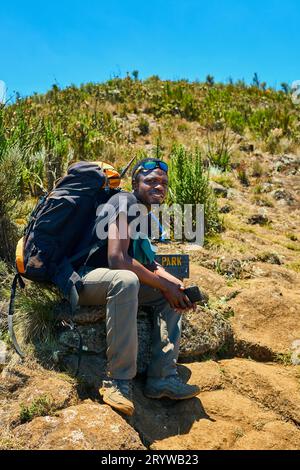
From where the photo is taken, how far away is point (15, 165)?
4773 millimetres

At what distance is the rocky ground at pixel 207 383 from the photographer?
3012 millimetres

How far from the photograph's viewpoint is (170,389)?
3.51 meters

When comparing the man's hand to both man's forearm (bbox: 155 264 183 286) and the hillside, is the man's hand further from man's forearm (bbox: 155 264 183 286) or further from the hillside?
the hillside

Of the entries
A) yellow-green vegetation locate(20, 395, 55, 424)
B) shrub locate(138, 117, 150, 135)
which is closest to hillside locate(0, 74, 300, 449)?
yellow-green vegetation locate(20, 395, 55, 424)

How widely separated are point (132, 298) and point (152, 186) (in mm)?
955

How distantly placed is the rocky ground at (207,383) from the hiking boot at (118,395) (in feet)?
0.21

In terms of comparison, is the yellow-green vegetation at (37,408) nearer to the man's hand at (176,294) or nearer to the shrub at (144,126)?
the man's hand at (176,294)

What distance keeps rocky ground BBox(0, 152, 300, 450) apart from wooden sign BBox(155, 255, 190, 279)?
16.5 inches

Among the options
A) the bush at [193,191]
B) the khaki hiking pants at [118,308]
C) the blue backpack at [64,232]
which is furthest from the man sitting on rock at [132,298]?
the bush at [193,191]

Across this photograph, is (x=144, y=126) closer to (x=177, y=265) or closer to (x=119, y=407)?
(x=177, y=265)

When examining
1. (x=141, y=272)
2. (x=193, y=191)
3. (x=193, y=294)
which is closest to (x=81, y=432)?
(x=141, y=272)
